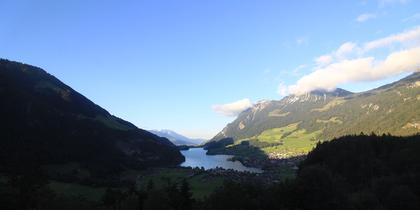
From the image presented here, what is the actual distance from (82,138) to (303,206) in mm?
126012

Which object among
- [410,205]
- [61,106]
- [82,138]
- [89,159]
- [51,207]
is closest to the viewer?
[51,207]

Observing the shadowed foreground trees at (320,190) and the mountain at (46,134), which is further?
the mountain at (46,134)

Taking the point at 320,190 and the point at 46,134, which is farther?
the point at 46,134

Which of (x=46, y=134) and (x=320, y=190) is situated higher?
(x=46, y=134)

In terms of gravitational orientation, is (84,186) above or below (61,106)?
below

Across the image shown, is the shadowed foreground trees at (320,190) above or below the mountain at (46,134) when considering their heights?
below

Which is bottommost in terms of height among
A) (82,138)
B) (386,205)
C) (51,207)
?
(386,205)

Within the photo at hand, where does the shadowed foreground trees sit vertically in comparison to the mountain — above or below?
below

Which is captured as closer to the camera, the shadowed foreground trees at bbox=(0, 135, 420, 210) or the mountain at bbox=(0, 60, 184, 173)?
the shadowed foreground trees at bbox=(0, 135, 420, 210)

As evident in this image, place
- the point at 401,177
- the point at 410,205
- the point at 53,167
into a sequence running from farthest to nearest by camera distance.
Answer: the point at 53,167, the point at 401,177, the point at 410,205

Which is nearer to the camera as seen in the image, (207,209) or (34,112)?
(207,209)

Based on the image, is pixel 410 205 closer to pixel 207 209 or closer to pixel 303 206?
pixel 303 206

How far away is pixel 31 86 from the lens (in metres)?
197

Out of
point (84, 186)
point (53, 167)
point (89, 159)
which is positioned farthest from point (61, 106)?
point (84, 186)
